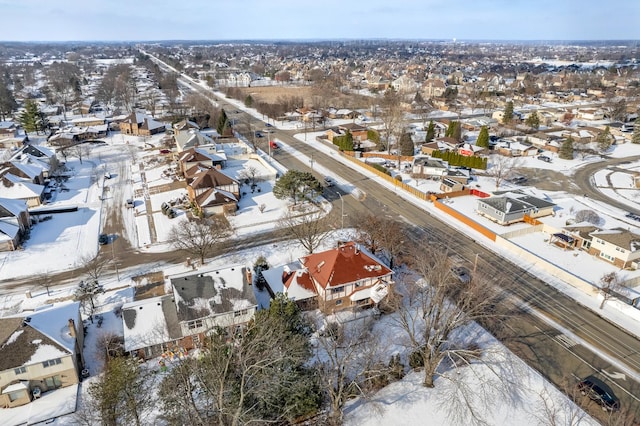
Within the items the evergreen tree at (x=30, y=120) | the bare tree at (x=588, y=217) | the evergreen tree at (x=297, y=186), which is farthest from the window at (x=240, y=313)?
the evergreen tree at (x=30, y=120)

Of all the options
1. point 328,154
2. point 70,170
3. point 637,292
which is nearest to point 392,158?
point 328,154

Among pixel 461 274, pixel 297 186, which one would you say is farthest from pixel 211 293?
pixel 297 186

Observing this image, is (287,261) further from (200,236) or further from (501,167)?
(501,167)

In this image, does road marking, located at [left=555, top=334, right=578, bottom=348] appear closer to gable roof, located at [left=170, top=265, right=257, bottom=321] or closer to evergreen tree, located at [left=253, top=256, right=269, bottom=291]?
gable roof, located at [left=170, top=265, right=257, bottom=321]

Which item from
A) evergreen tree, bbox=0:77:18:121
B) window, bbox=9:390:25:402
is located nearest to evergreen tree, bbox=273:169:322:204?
window, bbox=9:390:25:402

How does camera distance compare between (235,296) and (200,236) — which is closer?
(235,296)

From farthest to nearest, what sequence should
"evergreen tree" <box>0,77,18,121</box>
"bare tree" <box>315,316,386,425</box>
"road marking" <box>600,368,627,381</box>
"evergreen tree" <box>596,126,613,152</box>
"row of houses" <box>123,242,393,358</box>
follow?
1. "evergreen tree" <box>0,77,18,121</box>
2. "evergreen tree" <box>596,126,613,152</box>
3. "row of houses" <box>123,242,393,358</box>
4. "road marking" <box>600,368,627,381</box>
5. "bare tree" <box>315,316,386,425</box>
